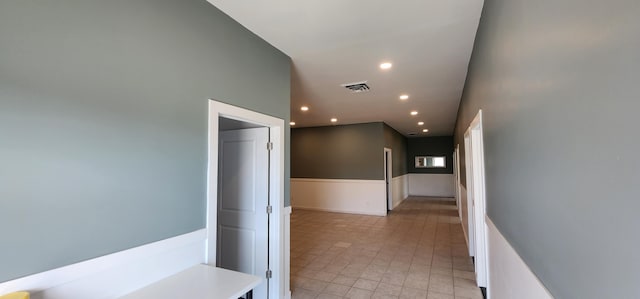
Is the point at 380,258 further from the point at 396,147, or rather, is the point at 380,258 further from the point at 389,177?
the point at 396,147

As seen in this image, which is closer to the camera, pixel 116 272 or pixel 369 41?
pixel 116 272

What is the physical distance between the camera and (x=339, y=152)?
26.9 ft

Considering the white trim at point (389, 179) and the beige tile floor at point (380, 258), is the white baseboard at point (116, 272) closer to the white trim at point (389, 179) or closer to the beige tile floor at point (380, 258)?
the beige tile floor at point (380, 258)

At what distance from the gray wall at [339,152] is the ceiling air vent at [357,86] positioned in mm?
3431

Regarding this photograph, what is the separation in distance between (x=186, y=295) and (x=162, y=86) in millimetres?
1227

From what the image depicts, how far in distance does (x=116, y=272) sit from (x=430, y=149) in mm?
12508

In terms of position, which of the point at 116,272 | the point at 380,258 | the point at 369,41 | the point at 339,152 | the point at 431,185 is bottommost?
the point at 380,258

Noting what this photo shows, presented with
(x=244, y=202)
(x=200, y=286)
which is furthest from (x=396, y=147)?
(x=200, y=286)

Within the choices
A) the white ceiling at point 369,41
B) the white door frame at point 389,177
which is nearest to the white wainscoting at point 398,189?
the white door frame at point 389,177

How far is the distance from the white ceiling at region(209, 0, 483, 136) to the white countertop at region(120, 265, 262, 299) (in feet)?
6.36

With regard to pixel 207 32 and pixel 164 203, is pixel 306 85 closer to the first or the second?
pixel 207 32

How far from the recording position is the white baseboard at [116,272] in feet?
3.89

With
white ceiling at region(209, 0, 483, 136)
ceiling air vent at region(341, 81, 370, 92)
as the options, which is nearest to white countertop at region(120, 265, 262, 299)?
white ceiling at region(209, 0, 483, 136)

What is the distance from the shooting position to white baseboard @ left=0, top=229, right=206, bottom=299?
3.89 ft
